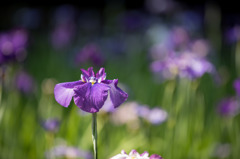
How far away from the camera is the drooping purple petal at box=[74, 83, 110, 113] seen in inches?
36.4

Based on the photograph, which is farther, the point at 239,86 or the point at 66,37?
the point at 66,37

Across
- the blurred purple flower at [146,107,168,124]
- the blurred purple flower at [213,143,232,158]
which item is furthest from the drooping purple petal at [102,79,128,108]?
the blurred purple flower at [213,143,232,158]

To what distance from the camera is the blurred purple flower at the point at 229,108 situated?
81.7 inches

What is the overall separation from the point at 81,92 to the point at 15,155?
1199mm

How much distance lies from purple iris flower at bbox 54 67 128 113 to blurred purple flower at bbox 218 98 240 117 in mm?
1235

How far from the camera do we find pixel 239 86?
1.42 metres

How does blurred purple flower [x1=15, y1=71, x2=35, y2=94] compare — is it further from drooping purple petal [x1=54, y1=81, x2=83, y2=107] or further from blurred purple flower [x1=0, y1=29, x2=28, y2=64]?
drooping purple petal [x1=54, y1=81, x2=83, y2=107]

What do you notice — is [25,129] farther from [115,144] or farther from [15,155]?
[115,144]

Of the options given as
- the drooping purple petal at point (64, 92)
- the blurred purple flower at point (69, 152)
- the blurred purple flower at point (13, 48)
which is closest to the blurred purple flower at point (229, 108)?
the blurred purple flower at point (69, 152)

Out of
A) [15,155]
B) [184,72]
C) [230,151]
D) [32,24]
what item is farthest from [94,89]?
[32,24]

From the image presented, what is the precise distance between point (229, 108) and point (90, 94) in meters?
1.37

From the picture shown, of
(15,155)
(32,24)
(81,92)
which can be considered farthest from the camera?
(32,24)

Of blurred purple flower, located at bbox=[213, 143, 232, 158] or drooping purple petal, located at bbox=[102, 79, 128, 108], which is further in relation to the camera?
blurred purple flower, located at bbox=[213, 143, 232, 158]

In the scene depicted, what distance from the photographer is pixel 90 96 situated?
0.94 meters
